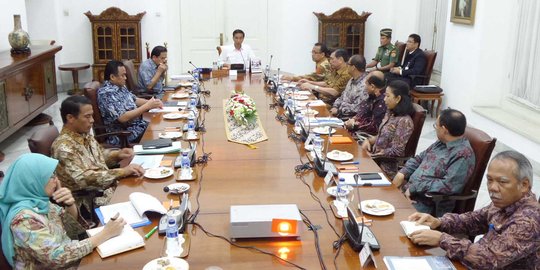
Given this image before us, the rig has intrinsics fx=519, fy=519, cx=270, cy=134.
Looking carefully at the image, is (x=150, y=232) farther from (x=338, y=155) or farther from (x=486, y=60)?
(x=486, y=60)

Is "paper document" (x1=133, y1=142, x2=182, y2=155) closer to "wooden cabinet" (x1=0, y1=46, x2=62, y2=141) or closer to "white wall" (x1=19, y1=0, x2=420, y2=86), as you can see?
"wooden cabinet" (x1=0, y1=46, x2=62, y2=141)

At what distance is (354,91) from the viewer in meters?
5.05

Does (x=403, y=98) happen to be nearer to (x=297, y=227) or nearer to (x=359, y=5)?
(x=297, y=227)

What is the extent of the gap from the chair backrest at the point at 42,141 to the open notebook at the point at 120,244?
93cm

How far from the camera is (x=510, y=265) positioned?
2.08 metres

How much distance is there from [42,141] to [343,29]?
21.5 ft

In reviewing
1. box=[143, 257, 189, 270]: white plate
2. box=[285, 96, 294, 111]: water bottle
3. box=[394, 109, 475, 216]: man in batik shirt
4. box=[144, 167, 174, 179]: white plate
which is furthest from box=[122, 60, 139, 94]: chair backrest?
box=[143, 257, 189, 270]: white plate

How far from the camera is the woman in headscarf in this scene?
6.68 feet

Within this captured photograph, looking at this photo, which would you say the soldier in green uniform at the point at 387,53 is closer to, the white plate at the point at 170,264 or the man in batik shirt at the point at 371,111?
the man in batik shirt at the point at 371,111

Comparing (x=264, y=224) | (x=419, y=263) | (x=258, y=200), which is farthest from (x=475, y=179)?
(x=264, y=224)

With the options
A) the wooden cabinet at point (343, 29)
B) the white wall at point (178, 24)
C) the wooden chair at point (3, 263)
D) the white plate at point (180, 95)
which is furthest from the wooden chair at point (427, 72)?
the wooden chair at point (3, 263)

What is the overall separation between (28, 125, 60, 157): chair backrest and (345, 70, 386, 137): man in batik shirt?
2423 millimetres

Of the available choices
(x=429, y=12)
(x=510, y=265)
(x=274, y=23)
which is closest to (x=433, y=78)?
(x=429, y=12)

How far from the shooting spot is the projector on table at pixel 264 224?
7.09ft
